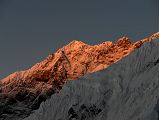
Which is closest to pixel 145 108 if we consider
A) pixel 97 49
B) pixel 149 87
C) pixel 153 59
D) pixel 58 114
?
pixel 149 87

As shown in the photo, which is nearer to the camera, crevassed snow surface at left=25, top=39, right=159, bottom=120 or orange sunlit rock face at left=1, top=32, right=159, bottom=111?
crevassed snow surface at left=25, top=39, right=159, bottom=120

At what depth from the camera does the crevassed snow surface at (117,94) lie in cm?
1515

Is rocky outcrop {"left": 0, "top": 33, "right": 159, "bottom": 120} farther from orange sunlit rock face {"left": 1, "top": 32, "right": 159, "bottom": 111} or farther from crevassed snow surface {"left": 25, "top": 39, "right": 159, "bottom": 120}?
crevassed snow surface {"left": 25, "top": 39, "right": 159, "bottom": 120}

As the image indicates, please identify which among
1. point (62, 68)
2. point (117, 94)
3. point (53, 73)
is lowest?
point (117, 94)

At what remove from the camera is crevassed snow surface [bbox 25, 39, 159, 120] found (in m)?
15.1

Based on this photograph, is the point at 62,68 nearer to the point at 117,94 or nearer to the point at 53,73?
the point at 53,73

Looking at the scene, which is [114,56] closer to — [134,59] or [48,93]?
[48,93]

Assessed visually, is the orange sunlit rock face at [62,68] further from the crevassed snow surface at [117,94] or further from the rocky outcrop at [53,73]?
the crevassed snow surface at [117,94]

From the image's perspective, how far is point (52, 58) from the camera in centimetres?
19850

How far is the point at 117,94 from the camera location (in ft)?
59.1

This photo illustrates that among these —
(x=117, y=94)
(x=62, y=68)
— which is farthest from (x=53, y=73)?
(x=117, y=94)

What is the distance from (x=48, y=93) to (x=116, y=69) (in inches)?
5198

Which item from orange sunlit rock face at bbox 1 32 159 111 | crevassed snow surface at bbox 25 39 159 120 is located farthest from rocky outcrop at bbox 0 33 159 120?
crevassed snow surface at bbox 25 39 159 120

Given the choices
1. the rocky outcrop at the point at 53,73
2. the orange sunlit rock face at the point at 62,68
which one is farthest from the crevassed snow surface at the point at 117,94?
the orange sunlit rock face at the point at 62,68
